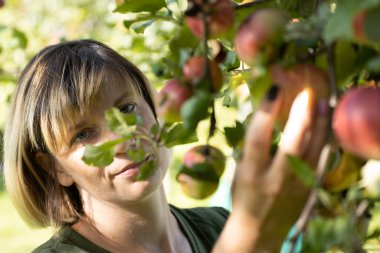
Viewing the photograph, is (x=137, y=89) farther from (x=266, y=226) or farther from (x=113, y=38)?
(x=113, y=38)

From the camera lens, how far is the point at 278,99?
70cm

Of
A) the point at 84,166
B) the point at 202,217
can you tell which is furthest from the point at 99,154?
the point at 202,217

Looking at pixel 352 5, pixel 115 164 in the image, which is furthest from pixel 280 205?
pixel 115 164

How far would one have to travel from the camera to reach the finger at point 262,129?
0.70 m

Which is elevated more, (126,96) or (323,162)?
(323,162)

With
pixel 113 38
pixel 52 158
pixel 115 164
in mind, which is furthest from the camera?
pixel 113 38

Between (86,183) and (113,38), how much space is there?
8.08 feet

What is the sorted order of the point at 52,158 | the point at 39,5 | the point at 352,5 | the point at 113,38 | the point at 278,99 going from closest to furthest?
1. the point at 352,5
2. the point at 278,99
3. the point at 52,158
4. the point at 113,38
5. the point at 39,5

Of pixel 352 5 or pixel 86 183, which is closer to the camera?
pixel 352 5

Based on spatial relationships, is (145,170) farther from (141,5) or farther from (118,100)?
(118,100)

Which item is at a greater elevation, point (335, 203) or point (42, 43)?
point (335, 203)

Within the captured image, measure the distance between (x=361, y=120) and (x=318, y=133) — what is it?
12 cm

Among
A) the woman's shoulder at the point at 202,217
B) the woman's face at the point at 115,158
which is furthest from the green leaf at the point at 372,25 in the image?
the woman's shoulder at the point at 202,217

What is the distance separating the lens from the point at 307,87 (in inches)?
26.9
